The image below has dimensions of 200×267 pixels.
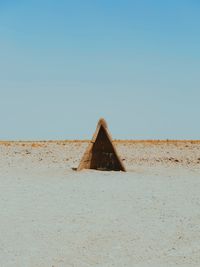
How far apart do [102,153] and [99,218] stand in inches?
309

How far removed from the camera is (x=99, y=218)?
8.13m

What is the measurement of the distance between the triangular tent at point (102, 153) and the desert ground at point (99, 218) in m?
0.68

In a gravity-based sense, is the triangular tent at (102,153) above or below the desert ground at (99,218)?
above

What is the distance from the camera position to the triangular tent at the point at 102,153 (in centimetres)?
1523

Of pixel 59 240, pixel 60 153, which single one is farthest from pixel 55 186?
pixel 60 153

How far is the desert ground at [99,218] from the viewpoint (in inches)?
245

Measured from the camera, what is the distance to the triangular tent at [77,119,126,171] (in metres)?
15.2

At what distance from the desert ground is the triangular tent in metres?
0.68

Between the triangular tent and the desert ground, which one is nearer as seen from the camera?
the desert ground

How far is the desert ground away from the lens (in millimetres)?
6219

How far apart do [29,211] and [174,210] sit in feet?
8.45

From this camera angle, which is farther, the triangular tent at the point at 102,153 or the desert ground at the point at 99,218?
the triangular tent at the point at 102,153

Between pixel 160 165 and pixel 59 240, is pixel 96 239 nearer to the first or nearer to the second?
pixel 59 240

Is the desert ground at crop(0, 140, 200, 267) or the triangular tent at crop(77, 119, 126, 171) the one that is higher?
the triangular tent at crop(77, 119, 126, 171)
